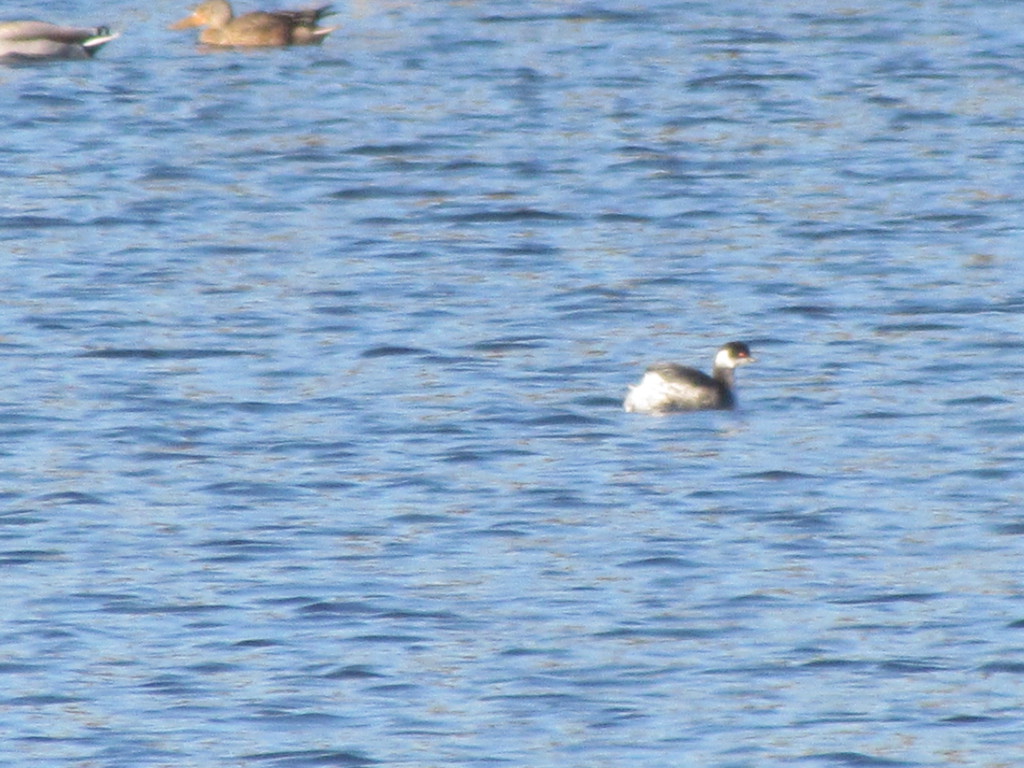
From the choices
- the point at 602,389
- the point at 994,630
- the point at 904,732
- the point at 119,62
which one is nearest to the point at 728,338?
the point at 602,389

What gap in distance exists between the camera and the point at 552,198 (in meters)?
19.8

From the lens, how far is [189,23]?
27.9 metres

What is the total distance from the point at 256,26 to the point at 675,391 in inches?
570

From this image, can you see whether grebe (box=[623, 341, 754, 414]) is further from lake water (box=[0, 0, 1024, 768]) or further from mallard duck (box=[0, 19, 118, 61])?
mallard duck (box=[0, 19, 118, 61])

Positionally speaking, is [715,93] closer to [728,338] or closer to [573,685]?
[728,338]

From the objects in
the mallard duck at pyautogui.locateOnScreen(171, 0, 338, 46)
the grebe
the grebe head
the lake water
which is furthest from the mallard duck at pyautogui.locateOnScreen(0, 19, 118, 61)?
the grebe

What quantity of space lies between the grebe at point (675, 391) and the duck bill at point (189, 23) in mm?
14478

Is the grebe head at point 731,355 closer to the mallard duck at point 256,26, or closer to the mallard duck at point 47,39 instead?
the mallard duck at point 47,39

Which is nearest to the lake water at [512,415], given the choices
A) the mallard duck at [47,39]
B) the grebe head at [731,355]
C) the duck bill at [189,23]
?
the grebe head at [731,355]

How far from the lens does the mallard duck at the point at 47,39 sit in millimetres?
26188

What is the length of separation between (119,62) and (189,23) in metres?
1.27

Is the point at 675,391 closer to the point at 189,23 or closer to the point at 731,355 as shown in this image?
the point at 731,355

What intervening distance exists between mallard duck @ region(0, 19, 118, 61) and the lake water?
1.32 feet

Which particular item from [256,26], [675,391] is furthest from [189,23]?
[675,391]
